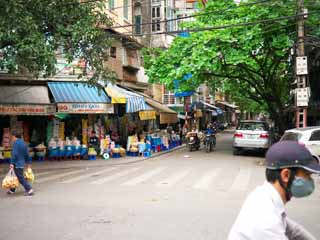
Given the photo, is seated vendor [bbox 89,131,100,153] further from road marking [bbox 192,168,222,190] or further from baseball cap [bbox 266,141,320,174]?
baseball cap [bbox 266,141,320,174]

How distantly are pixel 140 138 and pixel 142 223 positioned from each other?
16738 mm

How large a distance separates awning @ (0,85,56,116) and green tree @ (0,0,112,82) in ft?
9.59

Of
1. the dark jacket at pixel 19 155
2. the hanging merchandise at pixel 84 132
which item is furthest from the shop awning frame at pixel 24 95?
the dark jacket at pixel 19 155

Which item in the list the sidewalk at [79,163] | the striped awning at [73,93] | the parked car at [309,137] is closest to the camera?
the parked car at [309,137]

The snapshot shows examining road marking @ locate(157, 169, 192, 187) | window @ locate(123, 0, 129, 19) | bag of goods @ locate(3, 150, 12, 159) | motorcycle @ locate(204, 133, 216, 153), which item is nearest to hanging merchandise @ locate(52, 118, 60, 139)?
bag of goods @ locate(3, 150, 12, 159)

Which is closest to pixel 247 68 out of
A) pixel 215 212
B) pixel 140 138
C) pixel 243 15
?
pixel 243 15

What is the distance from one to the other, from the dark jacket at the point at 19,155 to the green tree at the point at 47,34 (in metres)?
3.60

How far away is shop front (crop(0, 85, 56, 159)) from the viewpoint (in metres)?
19.4

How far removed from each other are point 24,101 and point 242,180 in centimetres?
A: 1060

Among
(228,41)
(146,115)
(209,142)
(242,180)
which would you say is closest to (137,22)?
(146,115)

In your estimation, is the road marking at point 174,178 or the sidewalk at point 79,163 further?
the sidewalk at point 79,163

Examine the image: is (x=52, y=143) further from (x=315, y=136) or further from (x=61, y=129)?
(x=315, y=136)

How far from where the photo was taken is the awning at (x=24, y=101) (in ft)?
63.1

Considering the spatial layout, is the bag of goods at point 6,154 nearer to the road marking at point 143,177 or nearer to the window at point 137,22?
the road marking at point 143,177
